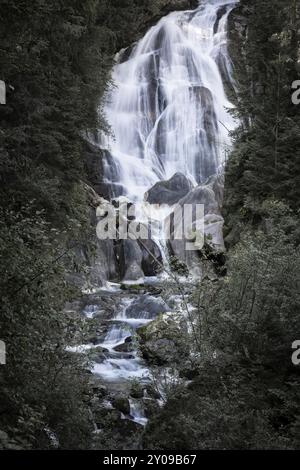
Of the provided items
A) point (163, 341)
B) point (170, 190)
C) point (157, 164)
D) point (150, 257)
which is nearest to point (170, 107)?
point (157, 164)

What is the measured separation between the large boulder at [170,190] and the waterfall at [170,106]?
22.3 inches

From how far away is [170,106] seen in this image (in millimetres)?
27078

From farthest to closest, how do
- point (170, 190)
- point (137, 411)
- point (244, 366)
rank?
1. point (170, 190)
2. point (137, 411)
3. point (244, 366)

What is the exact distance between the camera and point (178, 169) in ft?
79.8

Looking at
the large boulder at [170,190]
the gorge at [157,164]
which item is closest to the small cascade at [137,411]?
the gorge at [157,164]

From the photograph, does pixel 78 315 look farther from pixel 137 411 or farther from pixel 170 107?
pixel 170 107

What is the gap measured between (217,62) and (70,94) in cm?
1681

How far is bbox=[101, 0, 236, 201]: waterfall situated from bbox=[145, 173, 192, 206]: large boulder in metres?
0.57

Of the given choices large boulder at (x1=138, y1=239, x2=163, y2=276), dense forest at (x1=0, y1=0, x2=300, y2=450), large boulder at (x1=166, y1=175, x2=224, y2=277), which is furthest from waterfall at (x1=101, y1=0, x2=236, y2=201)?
dense forest at (x1=0, y1=0, x2=300, y2=450)

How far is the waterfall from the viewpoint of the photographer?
941 inches

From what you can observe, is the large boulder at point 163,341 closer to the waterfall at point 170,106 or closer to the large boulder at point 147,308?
the large boulder at point 147,308

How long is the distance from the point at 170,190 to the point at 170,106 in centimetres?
721

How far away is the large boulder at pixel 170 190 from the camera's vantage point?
21.5 m

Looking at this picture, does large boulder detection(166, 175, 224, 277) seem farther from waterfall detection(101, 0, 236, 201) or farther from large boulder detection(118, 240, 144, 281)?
waterfall detection(101, 0, 236, 201)
